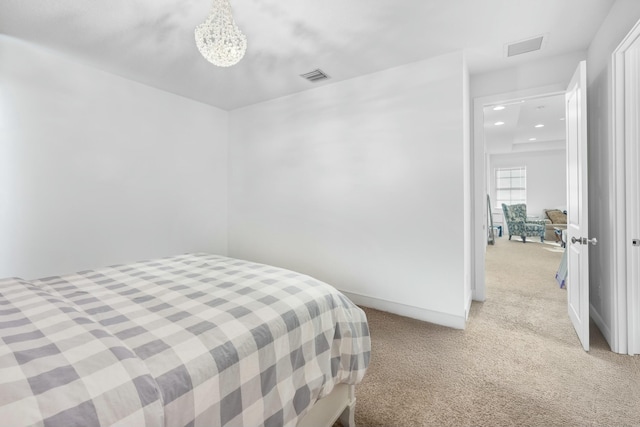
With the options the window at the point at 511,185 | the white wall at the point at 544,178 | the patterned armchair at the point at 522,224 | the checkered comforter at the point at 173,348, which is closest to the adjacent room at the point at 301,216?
the checkered comforter at the point at 173,348

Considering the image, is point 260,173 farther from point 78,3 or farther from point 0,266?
point 0,266

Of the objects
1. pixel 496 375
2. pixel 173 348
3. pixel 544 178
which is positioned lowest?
pixel 496 375

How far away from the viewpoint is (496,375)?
6.41 feet

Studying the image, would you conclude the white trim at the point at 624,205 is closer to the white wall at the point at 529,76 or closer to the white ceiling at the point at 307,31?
the white ceiling at the point at 307,31

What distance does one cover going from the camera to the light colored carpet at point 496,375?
160cm

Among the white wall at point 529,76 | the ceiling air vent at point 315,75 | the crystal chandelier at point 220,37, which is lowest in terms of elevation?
the crystal chandelier at point 220,37

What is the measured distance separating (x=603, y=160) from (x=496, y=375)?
197 centimetres

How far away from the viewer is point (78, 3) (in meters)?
2.02

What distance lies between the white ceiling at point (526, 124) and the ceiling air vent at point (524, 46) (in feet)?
1.79

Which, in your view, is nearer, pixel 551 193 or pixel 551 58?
pixel 551 58

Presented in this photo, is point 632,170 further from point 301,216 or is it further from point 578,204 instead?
point 301,216

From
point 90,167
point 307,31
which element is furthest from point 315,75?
point 90,167

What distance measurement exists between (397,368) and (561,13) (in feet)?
9.59

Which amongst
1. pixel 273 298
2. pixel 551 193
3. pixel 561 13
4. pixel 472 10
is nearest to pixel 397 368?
pixel 273 298
